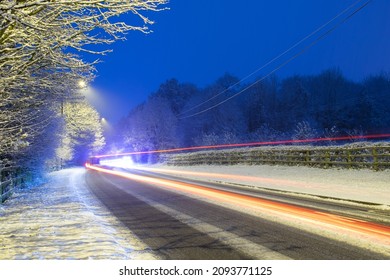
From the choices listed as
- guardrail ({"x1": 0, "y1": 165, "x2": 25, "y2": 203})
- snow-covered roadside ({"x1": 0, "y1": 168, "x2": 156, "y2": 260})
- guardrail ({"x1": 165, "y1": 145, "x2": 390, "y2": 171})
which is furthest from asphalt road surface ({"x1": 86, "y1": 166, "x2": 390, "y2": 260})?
guardrail ({"x1": 165, "y1": 145, "x2": 390, "y2": 171})

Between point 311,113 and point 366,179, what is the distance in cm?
5315

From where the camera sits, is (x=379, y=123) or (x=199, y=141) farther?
(x=199, y=141)

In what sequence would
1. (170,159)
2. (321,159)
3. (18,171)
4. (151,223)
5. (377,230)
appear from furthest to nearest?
(170,159) → (321,159) → (18,171) → (151,223) → (377,230)

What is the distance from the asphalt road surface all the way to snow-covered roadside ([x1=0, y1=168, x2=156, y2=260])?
0.38 metres

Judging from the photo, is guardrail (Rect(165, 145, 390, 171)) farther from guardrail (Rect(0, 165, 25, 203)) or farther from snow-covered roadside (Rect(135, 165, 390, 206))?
guardrail (Rect(0, 165, 25, 203))

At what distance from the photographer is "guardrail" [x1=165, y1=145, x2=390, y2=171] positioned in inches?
730

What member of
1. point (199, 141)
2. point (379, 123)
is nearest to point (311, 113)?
point (379, 123)

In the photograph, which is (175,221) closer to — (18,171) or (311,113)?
(18,171)

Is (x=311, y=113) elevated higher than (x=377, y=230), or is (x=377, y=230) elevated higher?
(x=311, y=113)

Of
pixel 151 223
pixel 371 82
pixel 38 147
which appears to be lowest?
pixel 151 223

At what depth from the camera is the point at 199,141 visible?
65.4 meters

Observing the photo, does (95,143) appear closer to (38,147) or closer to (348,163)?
(38,147)

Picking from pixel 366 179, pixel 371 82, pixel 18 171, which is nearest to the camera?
pixel 366 179

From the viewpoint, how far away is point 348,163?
20234mm
